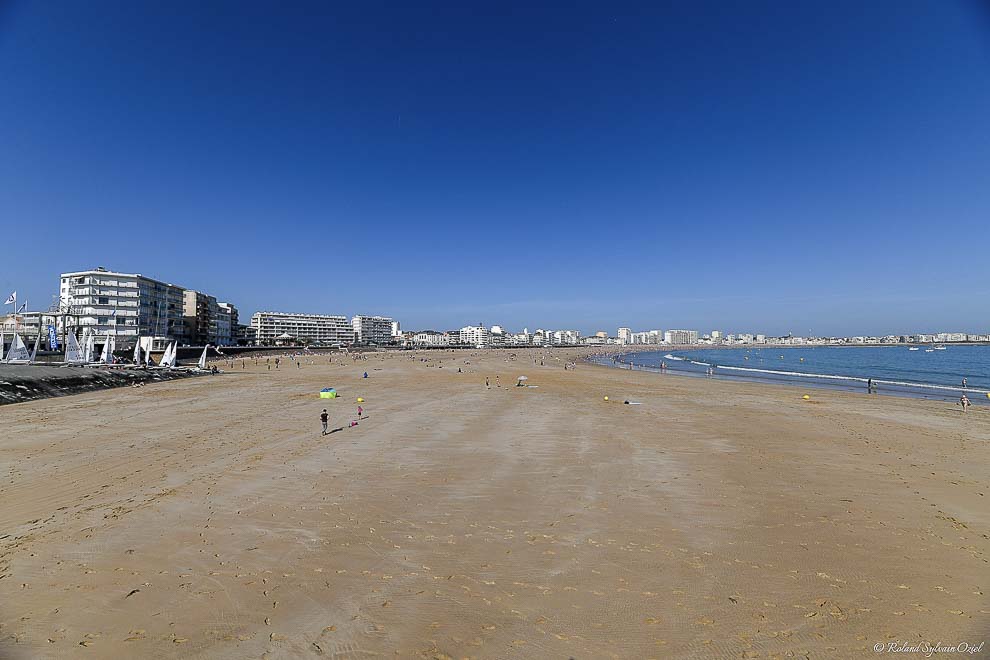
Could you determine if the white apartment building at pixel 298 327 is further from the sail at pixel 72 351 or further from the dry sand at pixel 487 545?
the dry sand at pixel 487 545

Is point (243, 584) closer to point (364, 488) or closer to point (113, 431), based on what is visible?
point (364, 488)

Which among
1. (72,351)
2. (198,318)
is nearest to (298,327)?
(198,318)

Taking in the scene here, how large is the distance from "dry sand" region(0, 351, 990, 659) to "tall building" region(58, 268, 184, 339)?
89348mm

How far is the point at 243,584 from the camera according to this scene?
603 centimetres

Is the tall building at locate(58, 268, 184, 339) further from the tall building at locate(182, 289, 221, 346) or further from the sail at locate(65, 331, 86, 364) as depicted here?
the sail at locate(65, 331, 86, 364)

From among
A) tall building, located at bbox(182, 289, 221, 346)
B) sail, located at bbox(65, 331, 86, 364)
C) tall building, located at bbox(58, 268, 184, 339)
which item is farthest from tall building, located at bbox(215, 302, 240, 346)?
sail, located at bbox(65, 331, 86, 364)

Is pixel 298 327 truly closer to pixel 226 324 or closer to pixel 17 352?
pixel 226 324

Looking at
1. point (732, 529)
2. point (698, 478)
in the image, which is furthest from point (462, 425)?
point (732, 529)

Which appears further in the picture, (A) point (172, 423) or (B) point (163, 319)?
(B) point (163, 319)

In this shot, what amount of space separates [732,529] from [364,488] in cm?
780

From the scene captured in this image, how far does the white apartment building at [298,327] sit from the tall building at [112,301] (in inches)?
2770

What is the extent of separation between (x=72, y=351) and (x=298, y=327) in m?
137

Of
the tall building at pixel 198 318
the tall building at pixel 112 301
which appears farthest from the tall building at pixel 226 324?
the tall building at pixel 112 301

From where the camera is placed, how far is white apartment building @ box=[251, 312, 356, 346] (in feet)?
572
